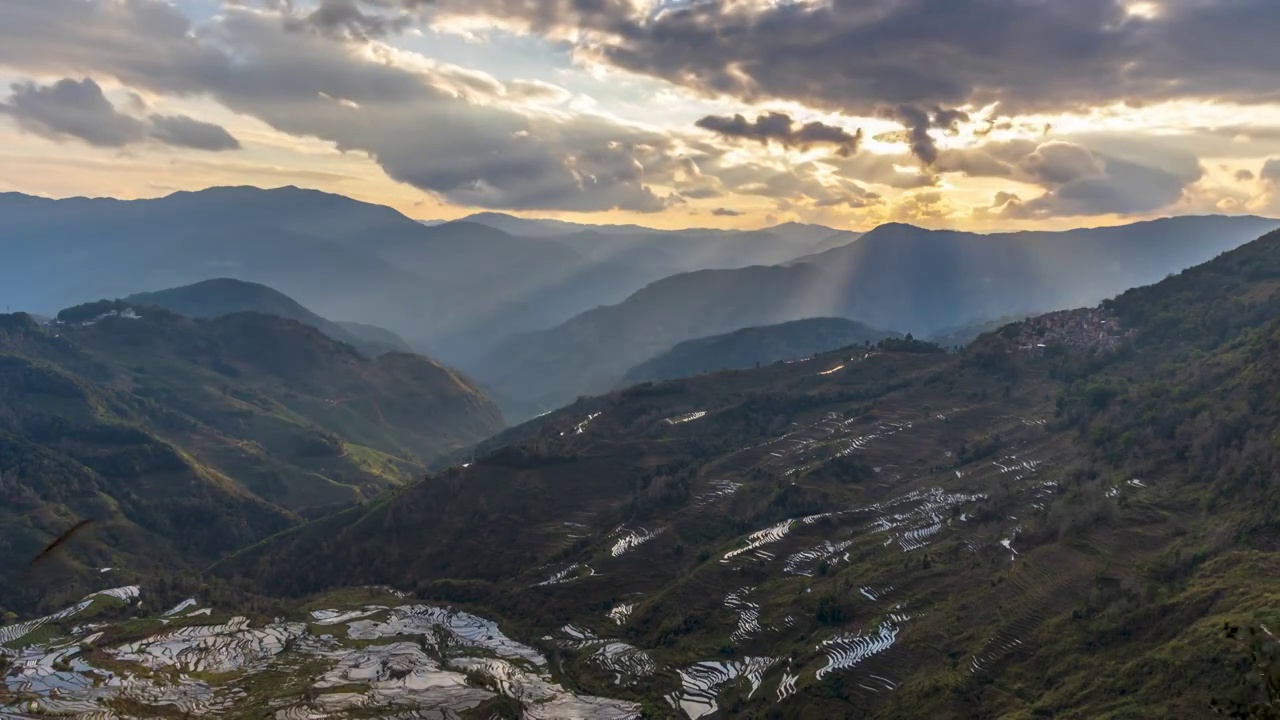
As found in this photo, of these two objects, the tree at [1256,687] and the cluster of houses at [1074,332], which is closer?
the tree at [1256,687]

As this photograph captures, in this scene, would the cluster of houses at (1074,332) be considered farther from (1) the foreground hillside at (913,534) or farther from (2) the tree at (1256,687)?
(2) the tree at (1256,687)

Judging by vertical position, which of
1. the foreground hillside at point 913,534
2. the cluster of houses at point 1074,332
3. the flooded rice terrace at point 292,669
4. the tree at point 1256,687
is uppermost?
the cluster of houses at point 1074,332

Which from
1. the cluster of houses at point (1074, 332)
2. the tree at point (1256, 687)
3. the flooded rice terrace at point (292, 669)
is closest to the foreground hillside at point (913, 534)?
the cluster of houses at point (1074, 332)

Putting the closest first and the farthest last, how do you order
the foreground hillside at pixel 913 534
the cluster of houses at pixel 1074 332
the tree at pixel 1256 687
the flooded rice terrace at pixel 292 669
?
the tree at pixel 1256 687, the foreground hillside at pixel 913 534, the flooded rice terrace at pixel 292 669, the cluster of houses at pixel 1074 332

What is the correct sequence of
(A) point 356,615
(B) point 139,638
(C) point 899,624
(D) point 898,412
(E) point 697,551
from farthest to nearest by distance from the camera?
(D) point 898,412 < (E) point 697,551 < (A) point 356,615 < (B) point 139,638 < (C) point 899,624

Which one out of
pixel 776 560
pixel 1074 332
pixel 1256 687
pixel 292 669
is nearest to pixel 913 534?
pixel 776 560

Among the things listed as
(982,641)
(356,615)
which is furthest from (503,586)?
(982,641)

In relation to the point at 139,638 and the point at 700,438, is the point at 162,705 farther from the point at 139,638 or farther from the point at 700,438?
the point at 700,438

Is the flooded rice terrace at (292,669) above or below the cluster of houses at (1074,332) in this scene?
below

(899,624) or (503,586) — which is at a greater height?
(899,624)

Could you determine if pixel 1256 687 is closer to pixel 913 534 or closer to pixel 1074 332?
pixel 913 534
